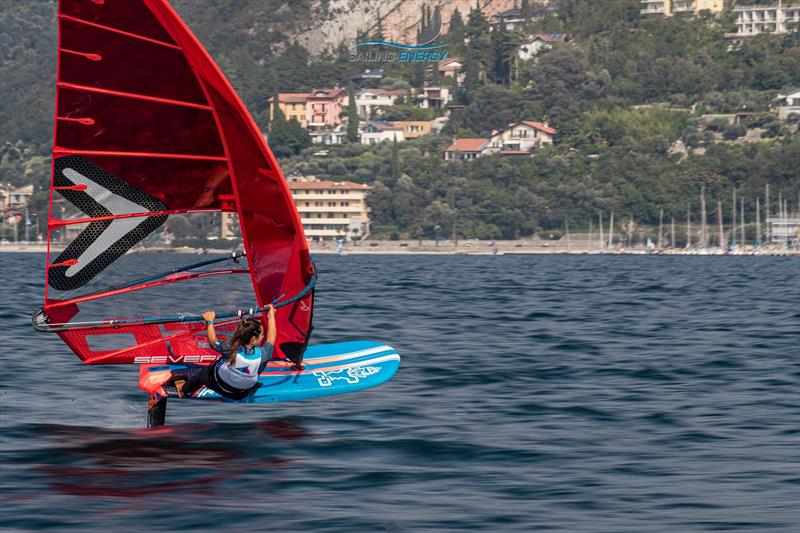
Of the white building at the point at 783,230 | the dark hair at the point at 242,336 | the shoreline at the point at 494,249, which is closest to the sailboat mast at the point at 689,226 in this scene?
the shoreline at the point at 494,249

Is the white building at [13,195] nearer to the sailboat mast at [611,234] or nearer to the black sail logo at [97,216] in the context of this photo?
the sailboat mast at [611,234]

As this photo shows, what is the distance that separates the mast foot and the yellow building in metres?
145

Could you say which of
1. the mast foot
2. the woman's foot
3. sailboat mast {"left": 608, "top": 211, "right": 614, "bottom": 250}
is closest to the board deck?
the woman's foot

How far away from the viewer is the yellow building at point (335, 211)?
527ft

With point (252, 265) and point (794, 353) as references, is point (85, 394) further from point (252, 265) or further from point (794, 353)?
point (794, 353)

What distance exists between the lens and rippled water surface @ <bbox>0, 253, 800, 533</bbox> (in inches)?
425

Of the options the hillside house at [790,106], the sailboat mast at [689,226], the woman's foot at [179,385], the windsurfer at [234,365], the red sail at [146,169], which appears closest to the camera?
the red sail at [146,169]

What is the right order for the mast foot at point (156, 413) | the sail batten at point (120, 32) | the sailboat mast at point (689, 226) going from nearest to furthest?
the sail batten at point (120, 32) → the mast foot at point (156, 413) → the sailboat mast at point (689, 226)

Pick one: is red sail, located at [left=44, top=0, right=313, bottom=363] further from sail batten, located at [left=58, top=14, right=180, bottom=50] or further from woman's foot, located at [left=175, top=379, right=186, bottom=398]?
woman's foot, located at [left=175, top=379, right=186, bottom=398]

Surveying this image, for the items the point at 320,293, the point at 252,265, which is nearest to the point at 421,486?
the point at 252,265

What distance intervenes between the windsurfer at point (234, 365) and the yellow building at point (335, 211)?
476 ft

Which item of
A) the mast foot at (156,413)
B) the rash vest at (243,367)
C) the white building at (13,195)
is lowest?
the mast foot at (156,413)

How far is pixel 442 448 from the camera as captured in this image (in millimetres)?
13453

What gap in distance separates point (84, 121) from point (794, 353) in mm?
13567
